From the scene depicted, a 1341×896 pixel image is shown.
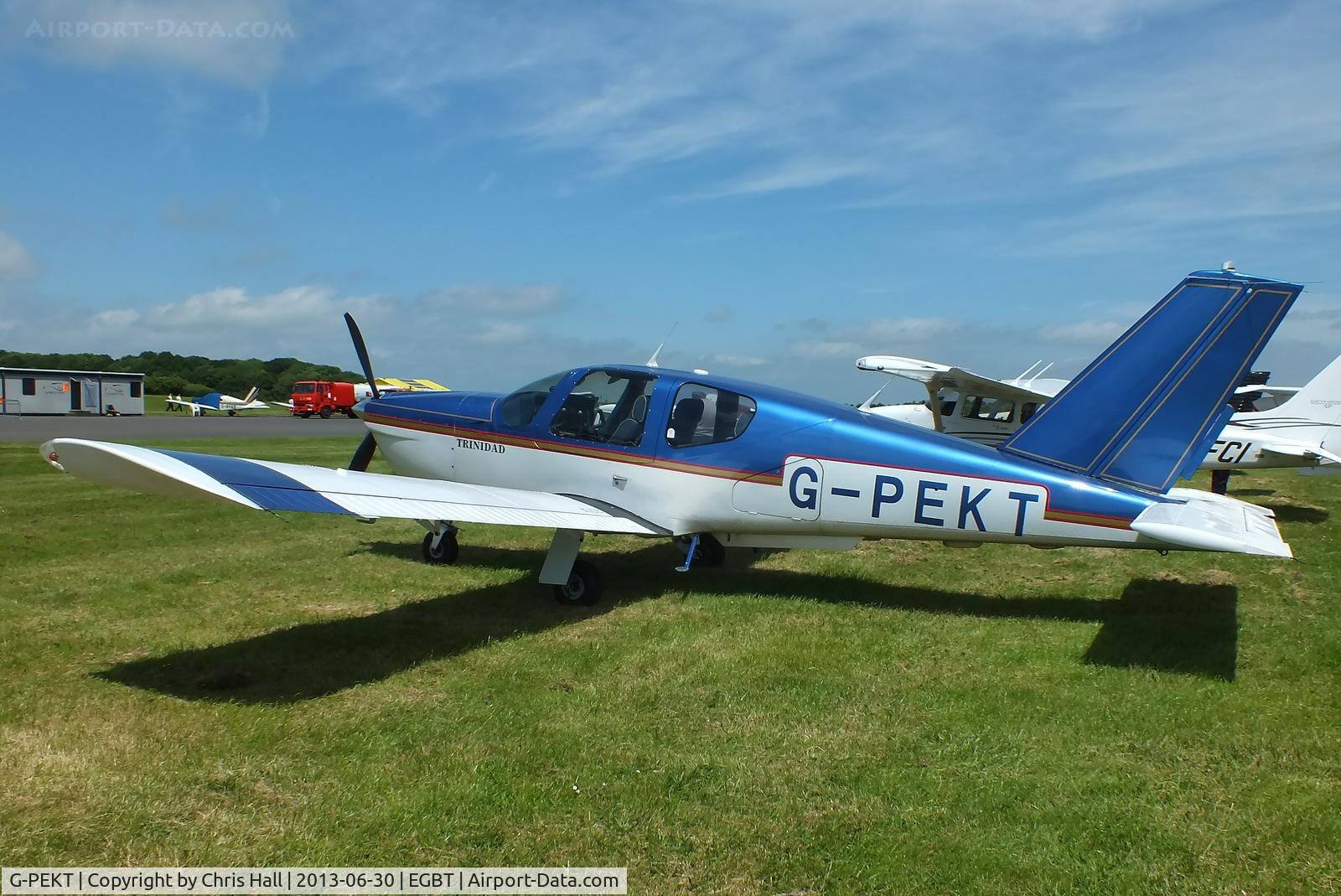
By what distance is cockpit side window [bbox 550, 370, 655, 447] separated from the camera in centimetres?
763

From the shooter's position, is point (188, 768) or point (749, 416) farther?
point (749, 416)

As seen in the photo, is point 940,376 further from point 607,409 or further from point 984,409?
point 607,409

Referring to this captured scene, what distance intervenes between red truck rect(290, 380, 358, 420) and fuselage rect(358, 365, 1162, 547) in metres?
41.3

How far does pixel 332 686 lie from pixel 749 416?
3.81 metres

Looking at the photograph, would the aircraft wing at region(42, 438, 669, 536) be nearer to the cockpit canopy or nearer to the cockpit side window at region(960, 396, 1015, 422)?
the cockpit canopy

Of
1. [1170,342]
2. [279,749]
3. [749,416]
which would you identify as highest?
[1170,342]

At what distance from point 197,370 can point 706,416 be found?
4274 inches

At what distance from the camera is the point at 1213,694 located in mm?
4918

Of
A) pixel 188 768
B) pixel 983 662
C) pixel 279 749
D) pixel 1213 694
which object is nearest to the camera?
pixel 188 768

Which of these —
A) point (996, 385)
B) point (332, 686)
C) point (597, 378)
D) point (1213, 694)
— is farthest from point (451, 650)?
point (996, 385)

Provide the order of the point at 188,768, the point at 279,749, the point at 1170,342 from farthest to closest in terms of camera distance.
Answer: the point at 1170,342, the point at 279,749, the point at 188,768

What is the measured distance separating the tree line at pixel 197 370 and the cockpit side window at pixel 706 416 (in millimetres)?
87521

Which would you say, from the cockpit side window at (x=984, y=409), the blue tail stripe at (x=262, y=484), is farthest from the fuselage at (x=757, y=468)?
the cockpit side window at (x=984, y=409)

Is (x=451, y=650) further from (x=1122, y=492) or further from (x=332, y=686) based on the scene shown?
(x=1122, y=492)
